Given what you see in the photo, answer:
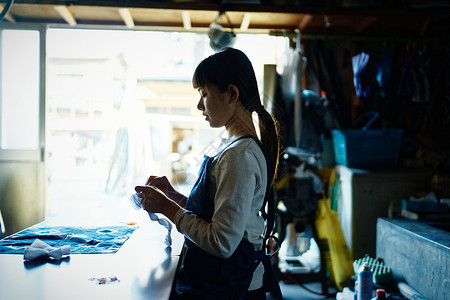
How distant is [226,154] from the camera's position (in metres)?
1.03

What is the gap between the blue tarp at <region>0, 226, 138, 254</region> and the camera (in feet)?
4.58

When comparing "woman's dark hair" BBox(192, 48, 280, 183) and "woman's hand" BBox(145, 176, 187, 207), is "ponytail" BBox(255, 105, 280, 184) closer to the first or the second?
"woman's dark hair" BBox(192, 48, 280, 183)

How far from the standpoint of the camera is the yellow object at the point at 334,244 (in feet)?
10.5

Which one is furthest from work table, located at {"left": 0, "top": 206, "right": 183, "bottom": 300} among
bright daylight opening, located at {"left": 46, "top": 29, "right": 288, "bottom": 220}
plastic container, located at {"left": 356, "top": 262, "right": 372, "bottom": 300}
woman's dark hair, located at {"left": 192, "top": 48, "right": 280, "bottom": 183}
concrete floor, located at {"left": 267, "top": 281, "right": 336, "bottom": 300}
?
bright daylight opening, located at {"left": 46, "top": 29, "right": 288, "bottom": 220}

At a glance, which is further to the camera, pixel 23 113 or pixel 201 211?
pixel 23 113

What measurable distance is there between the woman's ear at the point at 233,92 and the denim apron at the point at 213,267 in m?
0.14

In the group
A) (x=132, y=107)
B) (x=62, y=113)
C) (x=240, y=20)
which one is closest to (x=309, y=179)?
(x=240, y=20)

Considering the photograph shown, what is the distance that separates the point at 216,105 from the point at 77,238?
0.85 meters

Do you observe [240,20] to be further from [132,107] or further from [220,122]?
[132,107]

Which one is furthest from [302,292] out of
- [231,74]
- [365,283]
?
[231,74]

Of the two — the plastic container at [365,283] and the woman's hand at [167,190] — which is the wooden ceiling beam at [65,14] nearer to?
the woman's hand at [167,190]

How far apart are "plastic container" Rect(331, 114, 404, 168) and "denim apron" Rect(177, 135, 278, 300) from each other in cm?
241

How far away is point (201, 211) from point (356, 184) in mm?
2447

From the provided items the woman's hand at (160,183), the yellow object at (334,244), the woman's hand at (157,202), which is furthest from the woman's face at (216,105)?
the yellow object at (334,244)
